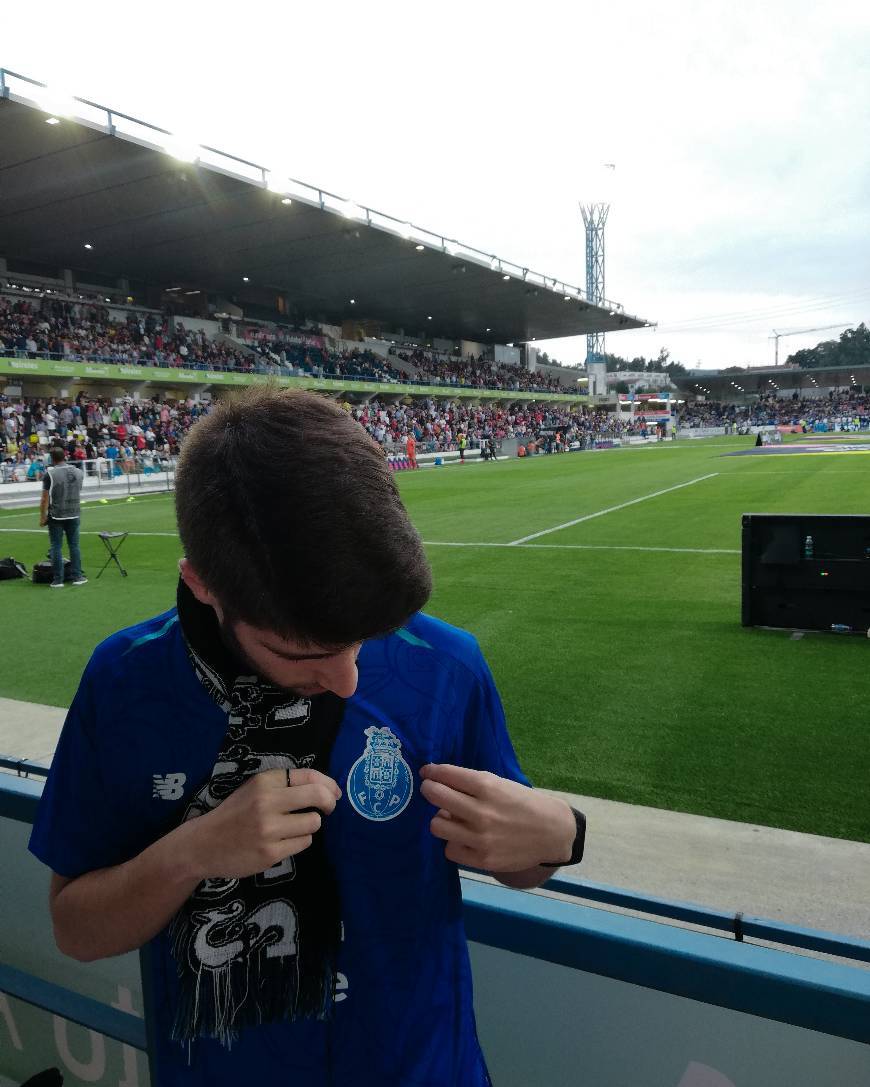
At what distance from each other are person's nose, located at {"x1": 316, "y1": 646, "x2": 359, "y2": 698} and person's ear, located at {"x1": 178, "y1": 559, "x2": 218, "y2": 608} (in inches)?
6.6

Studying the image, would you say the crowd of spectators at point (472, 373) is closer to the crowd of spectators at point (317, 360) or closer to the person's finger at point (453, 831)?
the crowd of spectators at point (317, 360)

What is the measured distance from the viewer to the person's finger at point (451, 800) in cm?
102

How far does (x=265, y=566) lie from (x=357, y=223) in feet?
124

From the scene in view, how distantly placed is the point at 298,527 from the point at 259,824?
36cm

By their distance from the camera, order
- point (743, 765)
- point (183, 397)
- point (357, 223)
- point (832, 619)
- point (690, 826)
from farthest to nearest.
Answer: point (183, 397), point (357, 223), point (832, 619), point (743, 765), point (690, 826)

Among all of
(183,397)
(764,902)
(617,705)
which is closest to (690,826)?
(764,902)

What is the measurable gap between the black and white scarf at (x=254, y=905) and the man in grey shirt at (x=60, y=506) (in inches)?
394

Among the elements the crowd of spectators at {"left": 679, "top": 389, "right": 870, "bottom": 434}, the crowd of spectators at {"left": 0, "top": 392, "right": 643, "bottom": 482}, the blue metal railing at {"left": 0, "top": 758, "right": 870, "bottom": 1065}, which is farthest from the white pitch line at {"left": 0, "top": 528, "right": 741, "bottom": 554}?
the crowd of spectators at {"left": 679, "top": 389, "right": 870, "bottom": 434}

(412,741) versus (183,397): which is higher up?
(183,397)

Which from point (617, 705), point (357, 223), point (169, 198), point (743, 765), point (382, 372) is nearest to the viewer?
point (743, 765)

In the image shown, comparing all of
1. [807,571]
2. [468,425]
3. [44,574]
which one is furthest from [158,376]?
[807,571]

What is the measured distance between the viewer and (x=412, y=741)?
44.6 inches

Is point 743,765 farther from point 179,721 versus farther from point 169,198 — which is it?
point 169,198

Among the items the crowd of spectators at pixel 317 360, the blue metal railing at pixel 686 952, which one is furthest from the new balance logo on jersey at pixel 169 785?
the crowd of spectators at pixel 317 360
